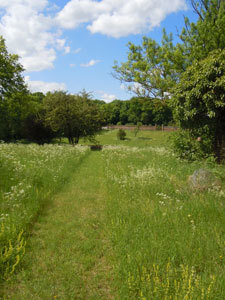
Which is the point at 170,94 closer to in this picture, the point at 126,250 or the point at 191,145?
the point at 191,145

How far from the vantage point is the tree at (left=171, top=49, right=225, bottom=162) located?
9.84 meters

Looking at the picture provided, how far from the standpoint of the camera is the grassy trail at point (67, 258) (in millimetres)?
3139

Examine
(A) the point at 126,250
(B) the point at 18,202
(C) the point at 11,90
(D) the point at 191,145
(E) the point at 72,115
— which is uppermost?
(C) the point at 11,90

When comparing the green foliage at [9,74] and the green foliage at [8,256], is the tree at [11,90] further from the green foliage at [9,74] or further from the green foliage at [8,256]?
the green foliage at [8,256]

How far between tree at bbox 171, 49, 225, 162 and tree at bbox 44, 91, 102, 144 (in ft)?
59.6

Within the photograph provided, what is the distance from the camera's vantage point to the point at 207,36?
55.9 ft

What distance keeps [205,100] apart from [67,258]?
9527 millimetres

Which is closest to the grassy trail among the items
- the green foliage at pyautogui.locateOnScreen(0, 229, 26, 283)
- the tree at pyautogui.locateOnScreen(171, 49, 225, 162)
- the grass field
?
the grass field

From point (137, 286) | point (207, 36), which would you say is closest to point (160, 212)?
point (137, 286)

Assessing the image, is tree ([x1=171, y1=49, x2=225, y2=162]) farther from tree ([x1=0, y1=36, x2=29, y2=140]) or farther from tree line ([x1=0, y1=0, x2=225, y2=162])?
tree ([x1=0, y1=36, x2=29, y2=140])

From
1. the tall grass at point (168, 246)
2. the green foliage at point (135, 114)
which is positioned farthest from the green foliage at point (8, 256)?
the green foliage at point (135, 114)

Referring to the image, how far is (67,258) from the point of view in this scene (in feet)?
12.8

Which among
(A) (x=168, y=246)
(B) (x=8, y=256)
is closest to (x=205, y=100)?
(A) (x=168, y=246)

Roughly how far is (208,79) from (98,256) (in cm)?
977
